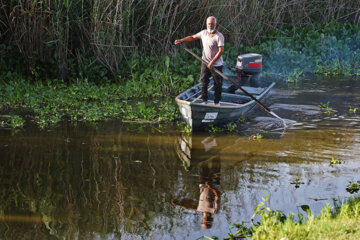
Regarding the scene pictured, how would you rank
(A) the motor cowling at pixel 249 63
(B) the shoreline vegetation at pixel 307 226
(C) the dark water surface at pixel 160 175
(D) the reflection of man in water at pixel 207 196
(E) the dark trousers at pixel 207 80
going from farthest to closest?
(A) the motor cowling at pixel 249 63 < (E) the dark trousers at pixel 207 80 < (D) the reflection of man in water at pixel 207 196 < (C) the dark water surface at pixel 160 175 < (B) the shoreline vegetation at pixel 307 226

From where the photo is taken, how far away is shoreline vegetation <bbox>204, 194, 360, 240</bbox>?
4.71m

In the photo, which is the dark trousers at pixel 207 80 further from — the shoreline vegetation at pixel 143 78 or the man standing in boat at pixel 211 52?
the shoreline vegetation at pixel 143 78

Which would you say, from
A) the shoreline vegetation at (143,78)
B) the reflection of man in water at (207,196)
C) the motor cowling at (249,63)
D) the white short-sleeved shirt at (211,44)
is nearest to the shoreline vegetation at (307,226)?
the reflection of man in water at (207,196)

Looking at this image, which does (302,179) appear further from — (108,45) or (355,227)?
(108,45)

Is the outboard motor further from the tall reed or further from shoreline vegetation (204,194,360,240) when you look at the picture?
shoreline vegetation (204,194,360,240)

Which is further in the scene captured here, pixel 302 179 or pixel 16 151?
pixel 16 151

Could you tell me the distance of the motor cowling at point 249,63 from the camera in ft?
37.7

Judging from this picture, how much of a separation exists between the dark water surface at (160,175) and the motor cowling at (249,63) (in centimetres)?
157

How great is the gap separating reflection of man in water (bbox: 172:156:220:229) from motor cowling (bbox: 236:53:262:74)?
4.33 m

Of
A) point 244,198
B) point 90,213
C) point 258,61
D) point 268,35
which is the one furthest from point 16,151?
point 268,35

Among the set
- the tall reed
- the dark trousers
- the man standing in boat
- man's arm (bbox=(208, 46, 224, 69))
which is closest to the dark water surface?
the dark trousers

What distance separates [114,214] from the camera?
18.8ft

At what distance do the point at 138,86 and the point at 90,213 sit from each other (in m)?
6.91

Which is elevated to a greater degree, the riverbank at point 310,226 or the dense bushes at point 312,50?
the dense bushes at point 312,50
